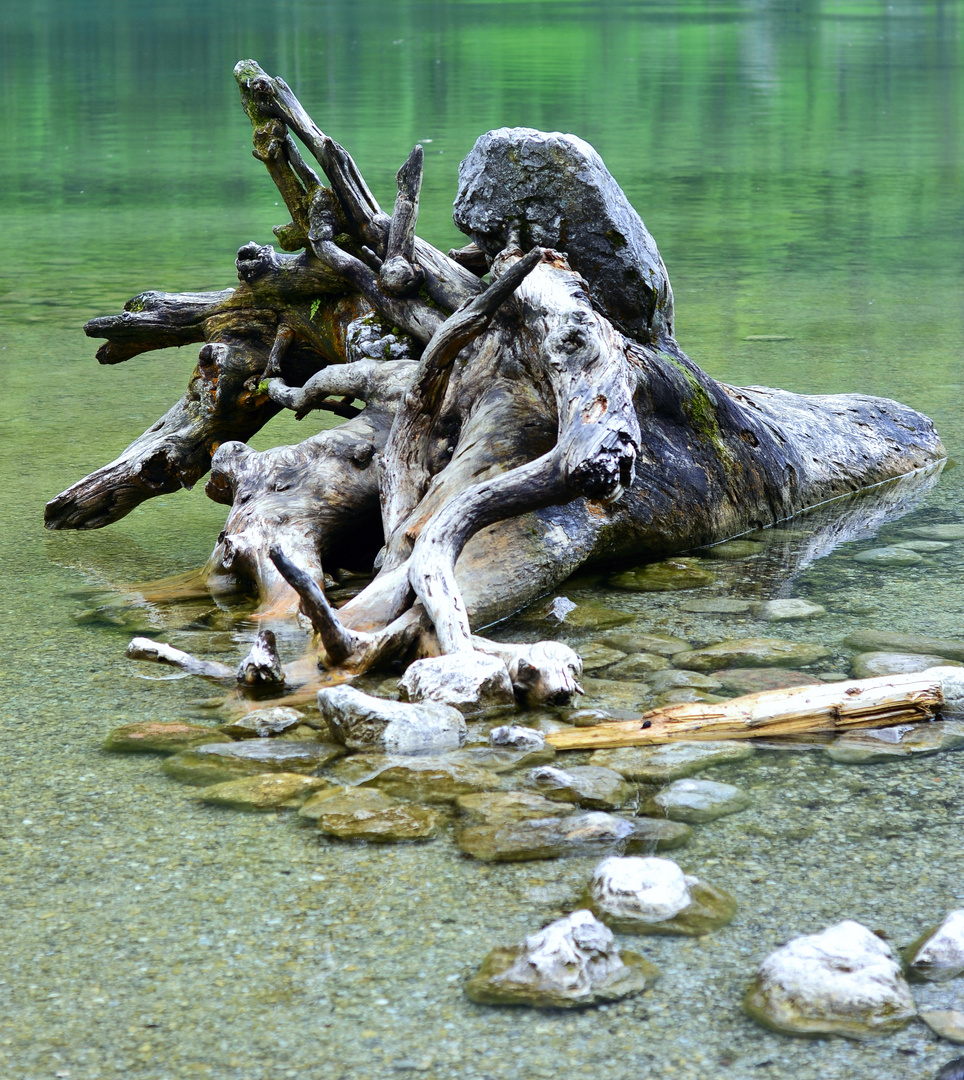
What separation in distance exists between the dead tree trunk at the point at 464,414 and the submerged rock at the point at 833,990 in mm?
1193

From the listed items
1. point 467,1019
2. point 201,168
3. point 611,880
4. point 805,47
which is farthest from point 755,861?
point 805,47

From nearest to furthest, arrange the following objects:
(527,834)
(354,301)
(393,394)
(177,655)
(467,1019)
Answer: (467,1019)
(527,834)
(177,655)
(393,394)
(354,301)

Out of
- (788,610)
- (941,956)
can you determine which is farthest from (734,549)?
(941,956)

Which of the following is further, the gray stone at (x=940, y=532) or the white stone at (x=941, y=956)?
the gray stone at (x=940, y=532)

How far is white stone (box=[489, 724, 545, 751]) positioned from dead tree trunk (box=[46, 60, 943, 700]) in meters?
0.23

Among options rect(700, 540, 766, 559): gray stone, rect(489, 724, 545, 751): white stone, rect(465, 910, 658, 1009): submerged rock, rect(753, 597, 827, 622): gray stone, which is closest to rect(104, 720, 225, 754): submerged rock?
rect(489, 724, 545, 751): white stone

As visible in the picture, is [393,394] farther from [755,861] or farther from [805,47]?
[805,47]

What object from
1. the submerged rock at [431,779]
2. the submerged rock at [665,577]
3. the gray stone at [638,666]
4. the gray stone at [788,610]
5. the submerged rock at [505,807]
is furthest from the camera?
the submerged rock at [665,577]

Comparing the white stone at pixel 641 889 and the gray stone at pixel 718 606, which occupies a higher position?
the white stone at pixel 641 889

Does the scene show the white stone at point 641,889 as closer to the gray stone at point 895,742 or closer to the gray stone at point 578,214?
the gray stone at point 895,742

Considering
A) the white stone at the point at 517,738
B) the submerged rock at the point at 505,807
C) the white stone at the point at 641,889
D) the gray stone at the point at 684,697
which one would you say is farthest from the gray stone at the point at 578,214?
the white stone at the point at 641,889

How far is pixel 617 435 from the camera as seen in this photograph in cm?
337

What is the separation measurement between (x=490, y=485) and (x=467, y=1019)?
1.74 meters

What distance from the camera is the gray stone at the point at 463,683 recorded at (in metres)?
3.01
